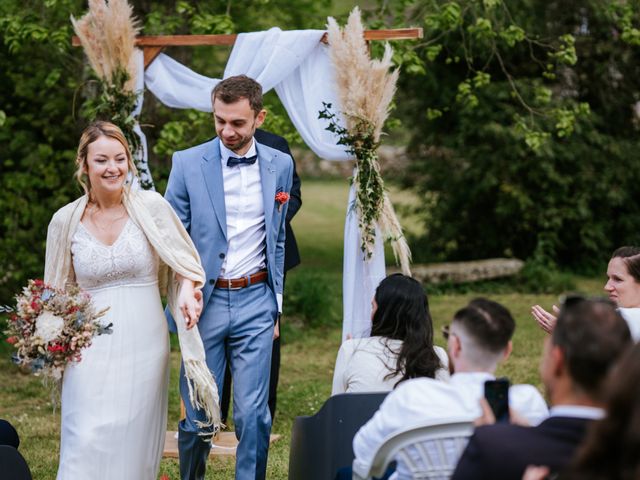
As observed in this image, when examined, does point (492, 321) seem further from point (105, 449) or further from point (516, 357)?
point (516, 357)

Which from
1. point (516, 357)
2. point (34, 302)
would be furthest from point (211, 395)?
point (516, 357)

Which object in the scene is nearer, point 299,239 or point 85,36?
point 85,36

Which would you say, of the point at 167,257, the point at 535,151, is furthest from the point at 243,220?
the point at 535,151

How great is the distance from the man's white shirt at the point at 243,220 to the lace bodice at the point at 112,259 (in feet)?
1.42

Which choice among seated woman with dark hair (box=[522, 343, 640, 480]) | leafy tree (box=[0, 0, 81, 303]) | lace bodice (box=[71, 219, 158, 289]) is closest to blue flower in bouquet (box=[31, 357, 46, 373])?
lace bodice (box=[71, 219, 158, 289])

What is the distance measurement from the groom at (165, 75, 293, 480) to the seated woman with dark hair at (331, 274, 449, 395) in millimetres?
850

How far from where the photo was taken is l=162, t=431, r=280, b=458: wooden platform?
20.2 feet

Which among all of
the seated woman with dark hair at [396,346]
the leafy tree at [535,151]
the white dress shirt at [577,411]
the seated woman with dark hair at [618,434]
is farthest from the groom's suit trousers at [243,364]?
the leafy tree at [535,151]

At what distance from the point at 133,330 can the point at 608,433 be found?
284 centimetres

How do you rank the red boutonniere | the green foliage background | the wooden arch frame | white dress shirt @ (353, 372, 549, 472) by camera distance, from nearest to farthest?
white dress shirt @ (353, 372, 549, 472) < the red boutonniere < the wooden arch frame < the green foliage background

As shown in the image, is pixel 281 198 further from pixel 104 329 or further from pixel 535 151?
pixel 535 151

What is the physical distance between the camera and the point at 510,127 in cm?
1293

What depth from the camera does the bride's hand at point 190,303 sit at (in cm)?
452

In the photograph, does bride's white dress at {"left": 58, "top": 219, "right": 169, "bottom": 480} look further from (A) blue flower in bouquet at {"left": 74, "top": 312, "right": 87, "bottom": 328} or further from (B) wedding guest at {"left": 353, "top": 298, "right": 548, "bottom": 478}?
(B) wedding guest at {"left": 353, "top": 298, "right": 548, "bottom": 478}
